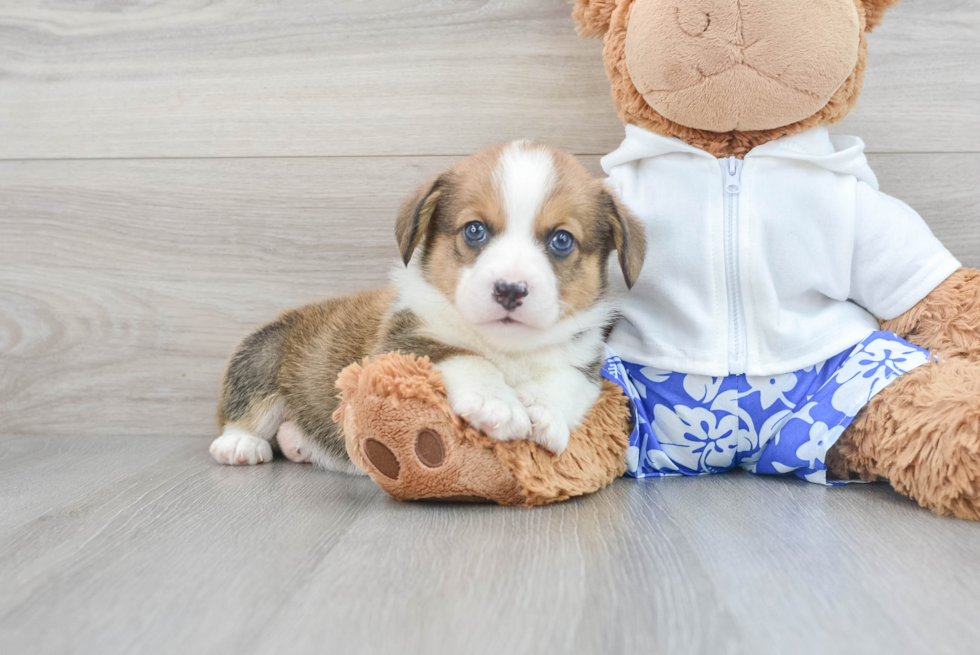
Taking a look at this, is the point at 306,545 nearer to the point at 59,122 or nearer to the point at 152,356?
the point at 152,356

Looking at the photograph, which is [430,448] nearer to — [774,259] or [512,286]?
[512,286]

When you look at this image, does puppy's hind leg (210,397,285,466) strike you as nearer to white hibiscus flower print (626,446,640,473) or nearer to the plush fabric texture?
the plush fabric texture

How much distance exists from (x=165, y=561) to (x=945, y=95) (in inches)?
96.9

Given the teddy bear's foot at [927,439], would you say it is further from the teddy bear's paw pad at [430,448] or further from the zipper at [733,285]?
the teddy bear's paw pad at [430,448]

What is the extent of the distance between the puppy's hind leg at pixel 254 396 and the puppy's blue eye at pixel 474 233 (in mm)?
811

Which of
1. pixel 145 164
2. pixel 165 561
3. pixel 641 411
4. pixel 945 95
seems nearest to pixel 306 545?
pixel 165 561

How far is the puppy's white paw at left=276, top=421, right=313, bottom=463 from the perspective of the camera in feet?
7.31

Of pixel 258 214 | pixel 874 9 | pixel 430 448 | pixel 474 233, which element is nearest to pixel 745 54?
pixel 874 9

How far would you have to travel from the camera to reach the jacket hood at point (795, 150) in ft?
6.24

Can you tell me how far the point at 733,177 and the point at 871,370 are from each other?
1.87ft

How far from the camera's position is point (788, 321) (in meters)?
1.88

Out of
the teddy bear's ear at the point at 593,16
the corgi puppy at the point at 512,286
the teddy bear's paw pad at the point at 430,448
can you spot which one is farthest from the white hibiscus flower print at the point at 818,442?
the teddy bear's ear at the point at 593,16

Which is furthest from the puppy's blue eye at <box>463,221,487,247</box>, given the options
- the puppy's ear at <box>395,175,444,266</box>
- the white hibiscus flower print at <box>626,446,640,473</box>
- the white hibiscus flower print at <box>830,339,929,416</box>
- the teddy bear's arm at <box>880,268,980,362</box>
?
the teddy bear's arm at <box>880,268,980,362</box>

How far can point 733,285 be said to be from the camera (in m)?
1.89
